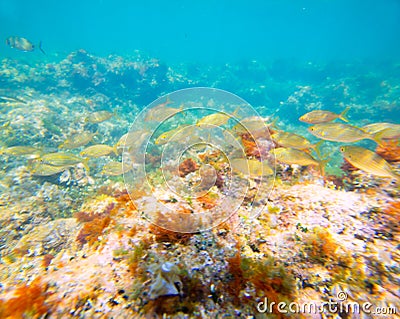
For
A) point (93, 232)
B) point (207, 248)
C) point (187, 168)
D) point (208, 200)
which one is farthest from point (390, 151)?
point (93, 232)

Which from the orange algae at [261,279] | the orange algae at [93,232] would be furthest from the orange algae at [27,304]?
the orange algae at [261,279]

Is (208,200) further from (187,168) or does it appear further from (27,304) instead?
(27,304)

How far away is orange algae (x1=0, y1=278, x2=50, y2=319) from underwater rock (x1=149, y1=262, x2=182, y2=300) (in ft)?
2.77

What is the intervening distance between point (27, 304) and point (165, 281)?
3.71 ft

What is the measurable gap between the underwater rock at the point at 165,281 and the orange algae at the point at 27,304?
844mm

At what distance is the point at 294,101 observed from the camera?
58.5 ft

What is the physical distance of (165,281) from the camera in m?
1.52

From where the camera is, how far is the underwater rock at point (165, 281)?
4.85ft

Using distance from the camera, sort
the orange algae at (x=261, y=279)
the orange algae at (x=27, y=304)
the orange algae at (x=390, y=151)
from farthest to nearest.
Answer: the orange algae at (x=390, y=151) → the orange algae at (x=261, y=279) → the orange algae at (x=27, y=304)

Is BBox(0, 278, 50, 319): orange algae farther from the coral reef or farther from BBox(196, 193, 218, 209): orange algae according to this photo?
BBox(196, 193, 218, 209): orange algae

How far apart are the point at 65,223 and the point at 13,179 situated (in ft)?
11.3

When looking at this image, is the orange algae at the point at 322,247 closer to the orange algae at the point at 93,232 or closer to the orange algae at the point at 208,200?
the orange algae at the point at 208,200

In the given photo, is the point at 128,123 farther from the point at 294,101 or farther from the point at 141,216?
the point at 294,101

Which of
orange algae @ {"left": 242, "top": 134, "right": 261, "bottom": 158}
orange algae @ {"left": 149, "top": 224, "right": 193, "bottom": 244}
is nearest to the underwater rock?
orange algae @ {"left": 149, "top": 224, "right": 193, "bottom": 244}
